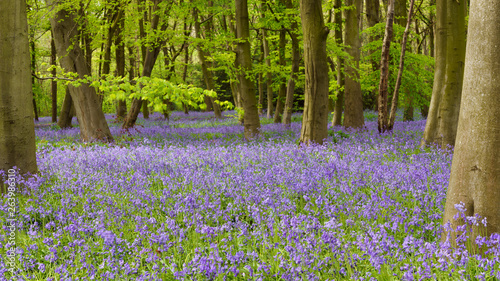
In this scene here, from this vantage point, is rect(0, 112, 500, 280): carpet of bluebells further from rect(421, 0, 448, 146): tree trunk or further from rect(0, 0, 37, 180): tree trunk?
rect(421, 0, 448, 146): tree trunk

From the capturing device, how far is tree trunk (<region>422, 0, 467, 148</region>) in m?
7.15

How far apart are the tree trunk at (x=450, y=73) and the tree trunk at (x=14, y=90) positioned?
7.73 m

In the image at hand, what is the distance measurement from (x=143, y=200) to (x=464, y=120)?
3.61m

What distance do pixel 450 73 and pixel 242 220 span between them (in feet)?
19.4

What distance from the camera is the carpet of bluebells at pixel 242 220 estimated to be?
250 centimetres

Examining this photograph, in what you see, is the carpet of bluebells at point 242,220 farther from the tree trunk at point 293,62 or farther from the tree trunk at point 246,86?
the tree trunk at point 293,62

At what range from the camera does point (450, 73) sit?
7180 millimetres

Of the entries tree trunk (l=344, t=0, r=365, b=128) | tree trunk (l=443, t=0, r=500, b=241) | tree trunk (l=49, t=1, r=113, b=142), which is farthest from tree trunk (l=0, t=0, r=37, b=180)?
Answer: tree trunk (l=344, t=0, r=365, b=128)

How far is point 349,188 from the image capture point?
13.6 ft

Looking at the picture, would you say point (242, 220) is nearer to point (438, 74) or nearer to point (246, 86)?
point (438, 74)

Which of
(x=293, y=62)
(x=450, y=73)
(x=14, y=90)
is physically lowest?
(x=14, y=90)

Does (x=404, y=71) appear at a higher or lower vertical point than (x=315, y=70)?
higher

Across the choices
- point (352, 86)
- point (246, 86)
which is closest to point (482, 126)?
point (246, 86)

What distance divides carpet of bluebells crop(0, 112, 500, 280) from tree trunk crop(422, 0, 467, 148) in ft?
2.22
